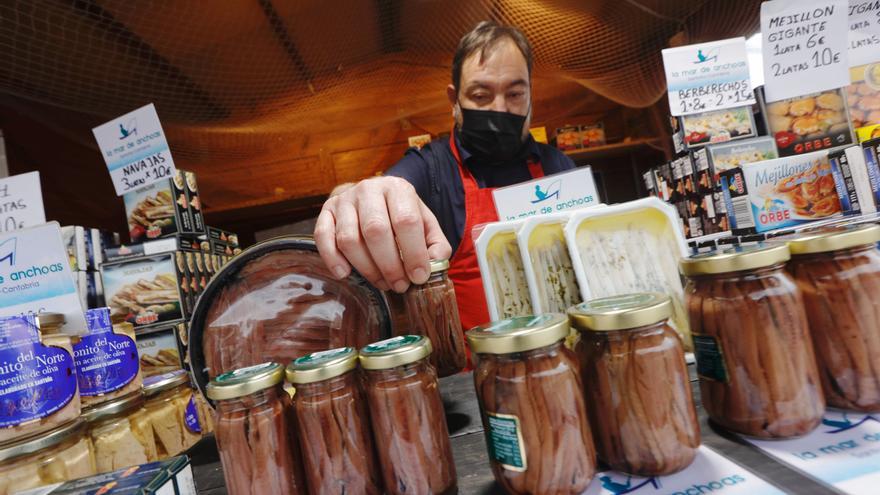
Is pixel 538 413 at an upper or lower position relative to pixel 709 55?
lower

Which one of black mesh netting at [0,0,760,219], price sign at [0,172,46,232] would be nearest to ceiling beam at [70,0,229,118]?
black mesh netting at [0,0,760,219]

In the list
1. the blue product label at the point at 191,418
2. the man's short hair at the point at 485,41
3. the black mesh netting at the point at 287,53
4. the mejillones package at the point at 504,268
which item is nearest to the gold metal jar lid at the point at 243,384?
the mejillones package at the point at 504,268

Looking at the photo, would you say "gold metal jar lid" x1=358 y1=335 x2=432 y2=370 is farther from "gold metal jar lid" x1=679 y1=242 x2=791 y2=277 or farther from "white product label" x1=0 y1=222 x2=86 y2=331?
"white product label" x1=0 y1=222 x2=86 y2=331

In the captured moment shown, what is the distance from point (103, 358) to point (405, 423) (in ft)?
3.00

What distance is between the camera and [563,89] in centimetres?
445

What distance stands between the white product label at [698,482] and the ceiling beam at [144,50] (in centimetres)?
310

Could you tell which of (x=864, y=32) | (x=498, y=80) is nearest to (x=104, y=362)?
(x=498, y=80)

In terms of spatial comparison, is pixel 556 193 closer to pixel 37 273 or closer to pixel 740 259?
pixel 740 259

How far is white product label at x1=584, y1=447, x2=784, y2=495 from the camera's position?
0.58 m

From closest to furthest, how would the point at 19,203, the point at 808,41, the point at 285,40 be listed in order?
the point at 19,203 < the point at 808,41 < the point at 285,40

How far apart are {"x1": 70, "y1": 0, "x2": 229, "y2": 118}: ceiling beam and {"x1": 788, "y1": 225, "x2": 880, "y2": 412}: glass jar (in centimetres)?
318

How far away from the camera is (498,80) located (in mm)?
1991

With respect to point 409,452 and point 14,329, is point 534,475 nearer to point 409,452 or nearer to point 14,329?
point 409,452

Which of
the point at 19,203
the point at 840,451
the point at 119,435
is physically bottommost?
the point at 840,451
